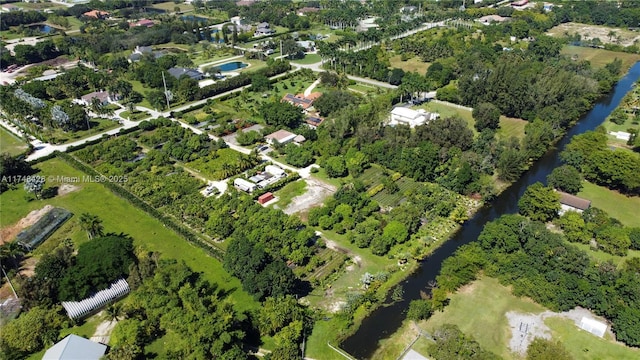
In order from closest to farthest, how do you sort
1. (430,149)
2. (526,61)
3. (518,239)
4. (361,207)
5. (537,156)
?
(518,239) → (361,207) → (430,149) → (537,156) → (526,61)

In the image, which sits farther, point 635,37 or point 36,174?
point 635,37

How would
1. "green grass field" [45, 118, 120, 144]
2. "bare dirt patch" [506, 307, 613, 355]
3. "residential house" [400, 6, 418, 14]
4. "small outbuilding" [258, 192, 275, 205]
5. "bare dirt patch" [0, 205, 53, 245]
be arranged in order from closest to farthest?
"bare dirt patch" [506, 307, 613, 355] → "bare dirt patch" [0, 205, 53, 245] → "small outbuilding" [258, 192, 275, 205] → "green grass field" [45, 118, 120, 144] → "residential house" [400, 6, 418, 14]

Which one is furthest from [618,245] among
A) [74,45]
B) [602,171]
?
[74,45]

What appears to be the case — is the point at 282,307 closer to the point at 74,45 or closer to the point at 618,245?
the point at 618,245

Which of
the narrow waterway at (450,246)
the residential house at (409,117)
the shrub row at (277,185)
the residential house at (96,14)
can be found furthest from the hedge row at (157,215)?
the residential house at (96,14)

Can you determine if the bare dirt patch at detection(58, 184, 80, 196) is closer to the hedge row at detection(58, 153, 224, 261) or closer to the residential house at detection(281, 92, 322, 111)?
the hedge row at detection(58, 153, 224, 261)

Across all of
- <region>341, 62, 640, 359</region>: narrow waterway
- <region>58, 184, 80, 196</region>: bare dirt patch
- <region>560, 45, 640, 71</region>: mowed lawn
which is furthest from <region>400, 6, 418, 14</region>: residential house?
<region>58, 184, 80, 196</region>: bare dirt patch
